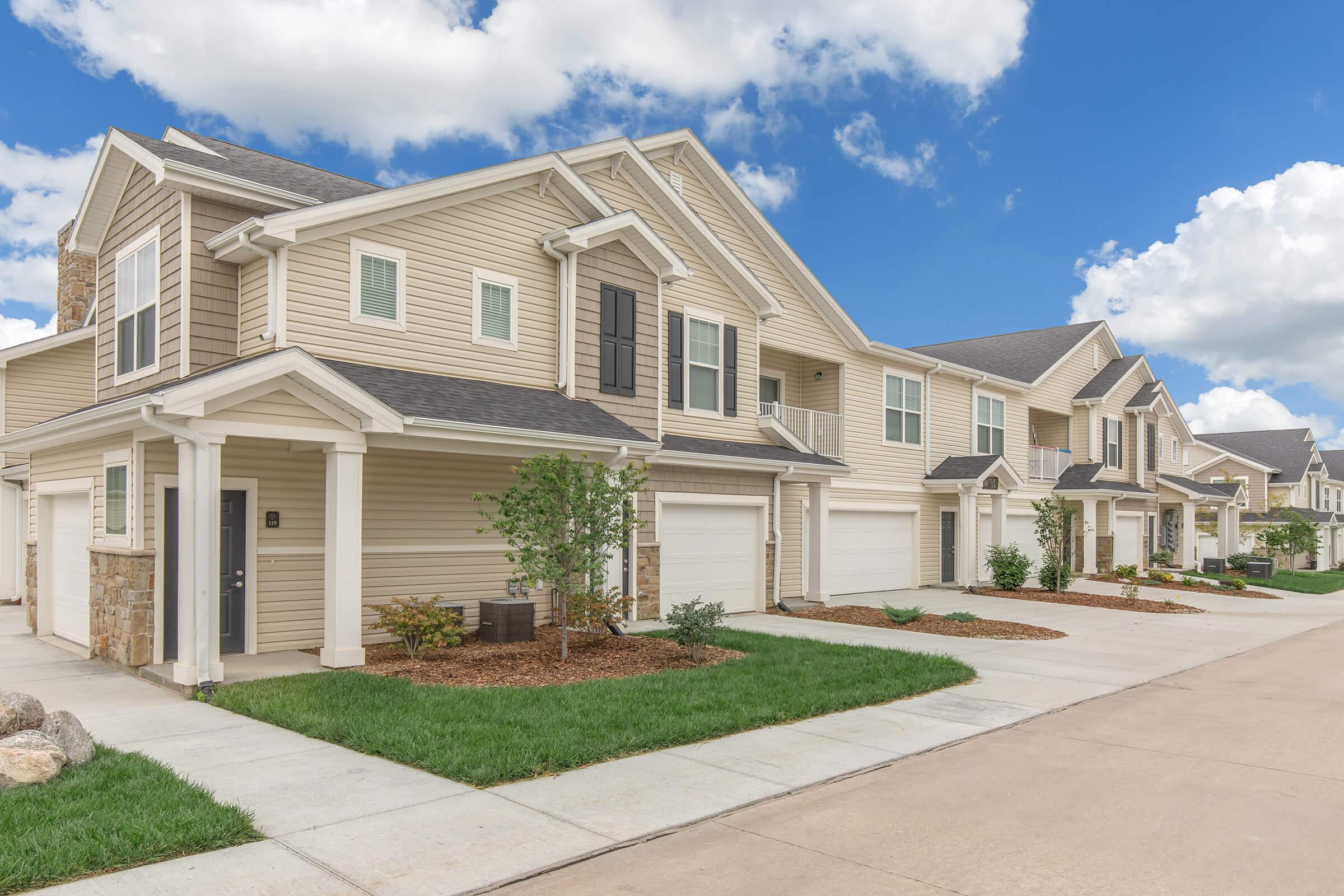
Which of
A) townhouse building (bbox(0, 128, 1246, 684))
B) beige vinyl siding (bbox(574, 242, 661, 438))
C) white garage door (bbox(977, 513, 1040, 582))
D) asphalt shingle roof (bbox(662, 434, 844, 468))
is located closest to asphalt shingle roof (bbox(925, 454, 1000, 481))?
white garage door (bbox(977, 513, 1040, 582))

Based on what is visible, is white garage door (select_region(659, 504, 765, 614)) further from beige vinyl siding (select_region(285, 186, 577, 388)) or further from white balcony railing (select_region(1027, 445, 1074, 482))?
white balcony railing (select_region(1027, 445, 1074, 482))

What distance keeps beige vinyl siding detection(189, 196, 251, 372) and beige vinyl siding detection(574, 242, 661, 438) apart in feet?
15.8

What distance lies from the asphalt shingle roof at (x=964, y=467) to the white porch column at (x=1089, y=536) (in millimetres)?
7053

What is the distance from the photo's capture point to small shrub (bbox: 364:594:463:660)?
11336 millimetres

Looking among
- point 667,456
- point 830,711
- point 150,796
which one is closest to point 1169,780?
point 830,711

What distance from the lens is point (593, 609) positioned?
39.4 feet

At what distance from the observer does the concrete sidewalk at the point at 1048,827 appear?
4.87 meters

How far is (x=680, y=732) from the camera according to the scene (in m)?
7.72

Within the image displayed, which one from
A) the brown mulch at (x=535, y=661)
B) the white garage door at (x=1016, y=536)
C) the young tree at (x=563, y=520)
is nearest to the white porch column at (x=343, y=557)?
the brown mulch at (x=535, y=661)

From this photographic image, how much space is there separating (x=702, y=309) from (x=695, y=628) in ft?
24.8

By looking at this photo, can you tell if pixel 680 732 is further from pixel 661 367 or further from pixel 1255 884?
pixel 661 367

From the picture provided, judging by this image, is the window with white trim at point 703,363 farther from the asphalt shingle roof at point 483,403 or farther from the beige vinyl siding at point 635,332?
the asphalt shingle roof at point 483,403

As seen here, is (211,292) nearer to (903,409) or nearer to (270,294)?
(270,294)

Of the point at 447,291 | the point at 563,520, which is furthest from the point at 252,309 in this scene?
the point at 563,520
